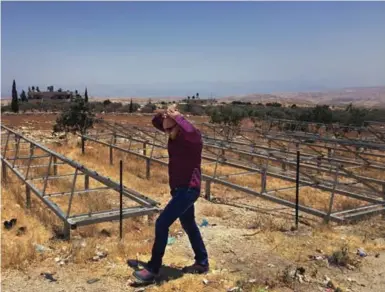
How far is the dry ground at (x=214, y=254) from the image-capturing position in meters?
5.19

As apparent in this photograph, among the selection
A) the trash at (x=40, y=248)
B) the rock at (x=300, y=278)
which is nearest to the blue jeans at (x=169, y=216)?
the rock at (x=300, y=278)

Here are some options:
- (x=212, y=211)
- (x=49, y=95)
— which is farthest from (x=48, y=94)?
(x=212, y=211)

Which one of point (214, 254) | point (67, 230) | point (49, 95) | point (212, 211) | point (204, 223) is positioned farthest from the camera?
point (49, 95)

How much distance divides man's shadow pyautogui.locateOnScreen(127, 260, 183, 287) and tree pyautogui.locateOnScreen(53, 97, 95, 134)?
18934 mm

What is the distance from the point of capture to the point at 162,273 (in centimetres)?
534

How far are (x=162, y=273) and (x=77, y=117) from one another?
20.2 metres

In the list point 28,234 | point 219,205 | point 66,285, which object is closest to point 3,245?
point 28,234

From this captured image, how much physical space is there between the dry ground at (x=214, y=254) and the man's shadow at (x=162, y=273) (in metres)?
0.09

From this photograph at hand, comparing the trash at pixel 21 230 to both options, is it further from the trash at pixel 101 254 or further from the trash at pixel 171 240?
the trash at pixel 171 240

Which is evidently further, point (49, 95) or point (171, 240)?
point (49, 95)

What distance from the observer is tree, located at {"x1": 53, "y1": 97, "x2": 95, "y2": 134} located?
24.1 meters

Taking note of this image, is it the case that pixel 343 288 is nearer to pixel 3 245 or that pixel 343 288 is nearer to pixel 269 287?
pixel 269 287

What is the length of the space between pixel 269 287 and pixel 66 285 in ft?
7.70

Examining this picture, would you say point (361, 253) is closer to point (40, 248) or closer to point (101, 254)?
point (101, 254)
